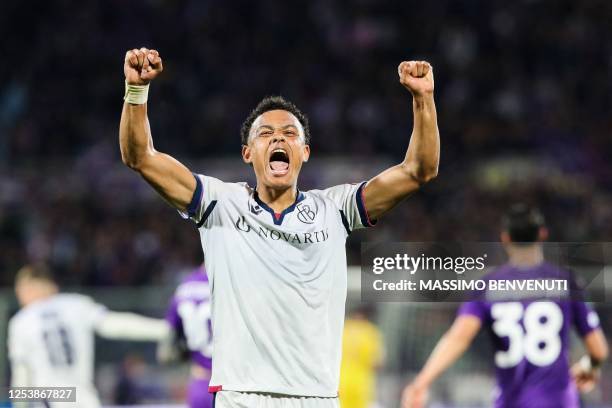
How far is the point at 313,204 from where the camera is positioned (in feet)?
12.9

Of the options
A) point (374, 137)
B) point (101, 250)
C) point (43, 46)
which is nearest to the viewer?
point (101, 250)

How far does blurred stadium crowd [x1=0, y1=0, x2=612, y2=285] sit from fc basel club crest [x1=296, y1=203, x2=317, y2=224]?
8.43 metres

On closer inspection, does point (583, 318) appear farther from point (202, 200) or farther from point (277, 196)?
point (202, 200)

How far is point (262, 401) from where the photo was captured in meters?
3.63

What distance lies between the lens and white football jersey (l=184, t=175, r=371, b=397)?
12.0 feet

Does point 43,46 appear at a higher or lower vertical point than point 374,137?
higher

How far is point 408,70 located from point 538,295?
2.30 metres

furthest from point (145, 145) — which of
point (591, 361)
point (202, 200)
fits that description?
point (591, 361)

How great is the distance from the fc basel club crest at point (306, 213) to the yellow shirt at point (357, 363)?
5.20 m

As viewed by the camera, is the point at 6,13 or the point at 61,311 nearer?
the point at 61,311

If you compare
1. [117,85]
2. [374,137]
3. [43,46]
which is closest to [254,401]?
[374,137]

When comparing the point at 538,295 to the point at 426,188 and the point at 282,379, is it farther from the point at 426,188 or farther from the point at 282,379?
the point at 426,188

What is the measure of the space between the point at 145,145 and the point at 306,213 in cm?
65

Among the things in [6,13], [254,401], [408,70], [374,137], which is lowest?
[254,401]
